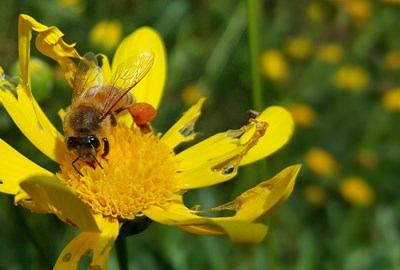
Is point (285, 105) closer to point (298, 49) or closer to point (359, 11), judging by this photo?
point (298, 49)

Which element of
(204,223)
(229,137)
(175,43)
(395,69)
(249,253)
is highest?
(204,223)

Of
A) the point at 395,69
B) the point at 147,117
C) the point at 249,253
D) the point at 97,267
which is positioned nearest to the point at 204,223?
the point at 97,267

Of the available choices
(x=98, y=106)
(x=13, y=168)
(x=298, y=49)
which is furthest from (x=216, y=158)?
(x=298, y=49)

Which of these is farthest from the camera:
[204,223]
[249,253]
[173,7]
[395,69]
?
[395,69]


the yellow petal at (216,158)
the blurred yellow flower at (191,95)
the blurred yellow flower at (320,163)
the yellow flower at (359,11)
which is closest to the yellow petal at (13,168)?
the yellow petal at (216,158)

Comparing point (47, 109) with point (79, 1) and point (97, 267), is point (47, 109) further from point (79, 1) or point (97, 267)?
point (97, 267)

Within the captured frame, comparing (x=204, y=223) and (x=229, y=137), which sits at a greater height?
(x=204, y=223)

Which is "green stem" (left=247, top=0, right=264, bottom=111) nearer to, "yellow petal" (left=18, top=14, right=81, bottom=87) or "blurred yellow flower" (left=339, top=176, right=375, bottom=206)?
"yellow petal" (left=18, top=14, right=81, bottom=87)

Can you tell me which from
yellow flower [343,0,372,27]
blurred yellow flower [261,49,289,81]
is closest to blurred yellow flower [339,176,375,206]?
blurred yellow flower [261,49,289,81]
